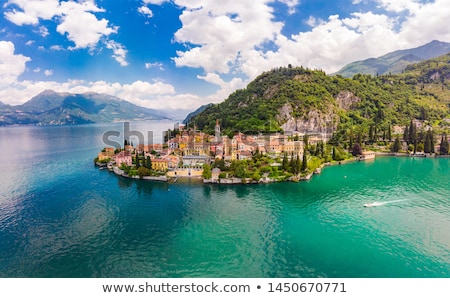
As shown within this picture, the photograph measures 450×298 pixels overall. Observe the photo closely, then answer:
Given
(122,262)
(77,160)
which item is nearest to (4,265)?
(122,262)

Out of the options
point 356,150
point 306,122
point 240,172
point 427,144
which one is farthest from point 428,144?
point 240,172

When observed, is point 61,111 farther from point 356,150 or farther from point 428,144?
point 428,144

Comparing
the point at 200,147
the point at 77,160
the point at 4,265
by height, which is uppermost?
the point at 200,147

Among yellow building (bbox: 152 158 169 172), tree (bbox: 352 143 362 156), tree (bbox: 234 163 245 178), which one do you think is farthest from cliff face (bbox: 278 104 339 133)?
yellow building (bbox: 152 158 169 172)

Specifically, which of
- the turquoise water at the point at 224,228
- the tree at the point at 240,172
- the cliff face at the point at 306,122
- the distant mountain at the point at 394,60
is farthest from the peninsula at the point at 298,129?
the distant mountain at the point at 394,60

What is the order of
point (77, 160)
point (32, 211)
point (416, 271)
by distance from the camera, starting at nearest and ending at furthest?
point (416, 271) → point (32, 211) → point (77, 160)

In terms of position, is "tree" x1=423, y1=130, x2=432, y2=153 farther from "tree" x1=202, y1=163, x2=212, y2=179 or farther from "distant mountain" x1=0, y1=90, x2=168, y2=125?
"distant mountain" x1=0, y1=90, x2=168, y2=125

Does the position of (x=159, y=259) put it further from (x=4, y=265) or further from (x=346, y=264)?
(x=346, y=264)
